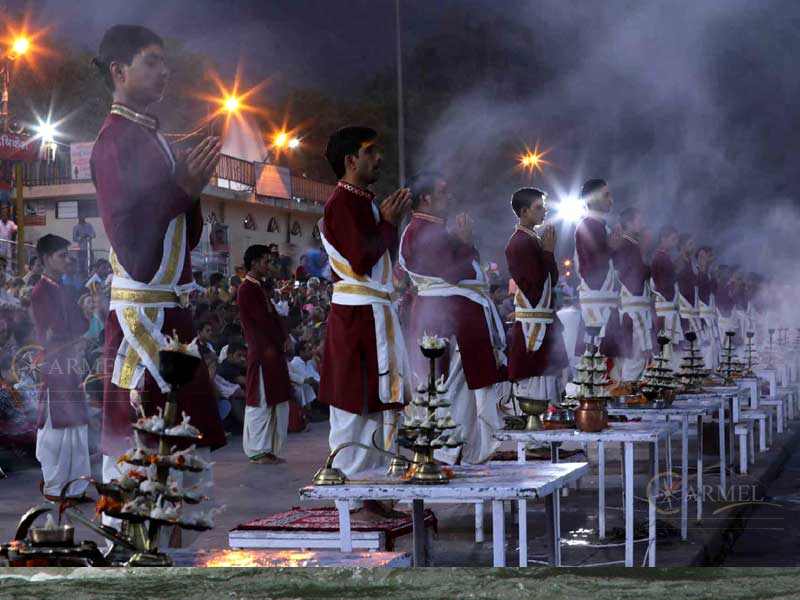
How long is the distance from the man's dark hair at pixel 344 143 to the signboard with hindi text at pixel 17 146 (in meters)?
1.50

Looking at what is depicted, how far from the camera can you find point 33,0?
9.60ft

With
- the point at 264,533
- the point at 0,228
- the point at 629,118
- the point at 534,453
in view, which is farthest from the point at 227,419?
the point at 264,533

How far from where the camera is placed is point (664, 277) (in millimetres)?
11594

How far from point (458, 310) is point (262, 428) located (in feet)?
8.68

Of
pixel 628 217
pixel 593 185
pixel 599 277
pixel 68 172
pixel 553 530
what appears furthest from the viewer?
pixel 628 217

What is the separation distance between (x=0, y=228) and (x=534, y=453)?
7319 millimetres

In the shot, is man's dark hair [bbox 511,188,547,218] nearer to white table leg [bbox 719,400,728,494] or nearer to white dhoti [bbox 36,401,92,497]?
white table leg [bbox 719,400,728,494]

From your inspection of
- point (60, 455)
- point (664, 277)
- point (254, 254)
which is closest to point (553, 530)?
point (60, 455)

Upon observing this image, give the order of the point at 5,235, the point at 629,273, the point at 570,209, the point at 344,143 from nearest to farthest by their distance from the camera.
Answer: the point at 344,143, the point at 570,209, the point at 629,273, the point at 5,235

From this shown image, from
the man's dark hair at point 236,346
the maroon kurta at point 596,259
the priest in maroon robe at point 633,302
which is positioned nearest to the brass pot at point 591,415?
the maroon kurta at point 596,259

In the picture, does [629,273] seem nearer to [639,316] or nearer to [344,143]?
[639,316]

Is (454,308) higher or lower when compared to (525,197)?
lower

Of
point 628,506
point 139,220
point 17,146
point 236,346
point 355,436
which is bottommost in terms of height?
point 628,506

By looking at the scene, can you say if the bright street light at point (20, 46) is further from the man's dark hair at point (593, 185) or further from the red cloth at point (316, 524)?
the man's dark hair at point (593, 185)
